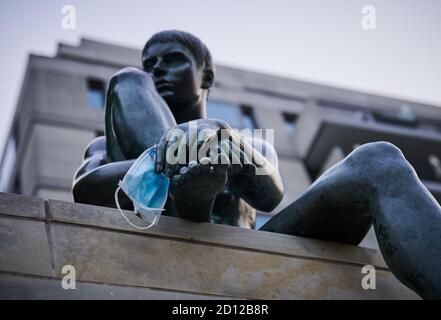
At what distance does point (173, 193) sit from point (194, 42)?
179cm

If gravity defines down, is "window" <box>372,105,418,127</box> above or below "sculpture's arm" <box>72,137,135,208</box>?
below

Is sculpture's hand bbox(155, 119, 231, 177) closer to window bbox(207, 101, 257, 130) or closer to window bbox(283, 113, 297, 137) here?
window bbox(207, 101, 257, 130)

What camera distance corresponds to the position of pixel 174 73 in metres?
4.86

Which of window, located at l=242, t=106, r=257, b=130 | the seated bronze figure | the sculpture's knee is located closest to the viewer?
the seated bronze figure

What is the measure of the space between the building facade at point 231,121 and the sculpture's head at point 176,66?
45.6ft

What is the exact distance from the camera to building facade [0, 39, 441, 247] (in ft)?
70.0

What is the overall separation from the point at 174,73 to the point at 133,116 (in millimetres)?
772

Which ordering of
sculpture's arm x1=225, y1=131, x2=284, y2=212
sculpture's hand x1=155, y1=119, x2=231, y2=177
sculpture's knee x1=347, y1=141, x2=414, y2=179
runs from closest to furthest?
sculpture's hand x1=155, y1=119, x2=231, y2=177 → sculpture's knee x1=347, y1=141, x2=414, y2=179 → sculpture's arm x1=225, y1=131, x2=284, y2=212

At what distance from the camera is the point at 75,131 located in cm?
2208

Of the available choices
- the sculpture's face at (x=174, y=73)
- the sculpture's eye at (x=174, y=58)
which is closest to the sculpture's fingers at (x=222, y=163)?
the sculpture's face at (x=174, y=73)

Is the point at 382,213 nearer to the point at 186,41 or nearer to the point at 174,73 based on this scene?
the point at 174,73

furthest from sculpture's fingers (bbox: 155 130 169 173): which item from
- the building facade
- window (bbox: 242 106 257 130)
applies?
window (bbox: 242 106 257 130)

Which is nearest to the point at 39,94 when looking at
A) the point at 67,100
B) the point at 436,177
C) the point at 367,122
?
the point at 67,100

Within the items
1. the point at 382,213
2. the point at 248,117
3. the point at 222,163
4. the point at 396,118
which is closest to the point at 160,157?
the point at 222,163
